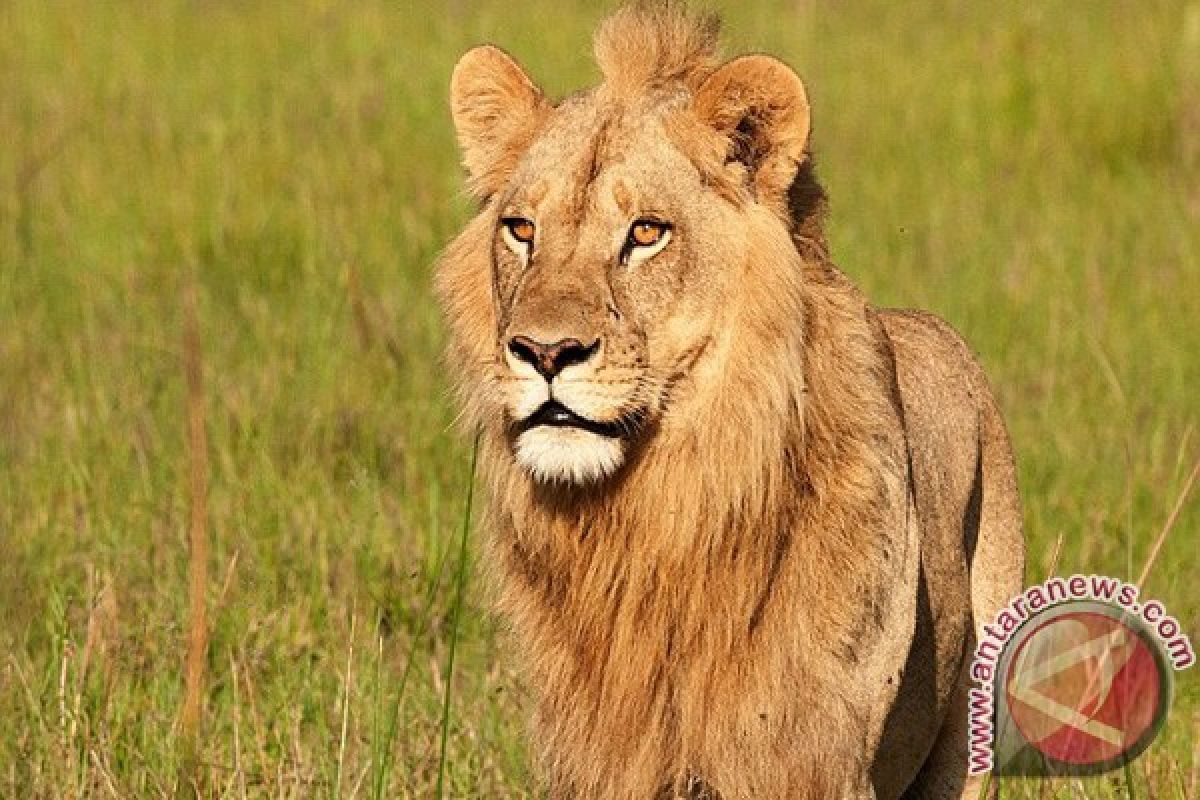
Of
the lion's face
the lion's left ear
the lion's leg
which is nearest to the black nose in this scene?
the lion's face

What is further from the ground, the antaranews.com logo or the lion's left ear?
the lion's left ear

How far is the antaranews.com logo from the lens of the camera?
13.9 ft

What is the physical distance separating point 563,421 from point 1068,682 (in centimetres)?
142

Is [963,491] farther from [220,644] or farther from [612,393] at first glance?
[220,644]

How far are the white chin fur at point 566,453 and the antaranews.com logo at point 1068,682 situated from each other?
1.08 meters

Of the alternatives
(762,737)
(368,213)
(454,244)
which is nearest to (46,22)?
(368,213)

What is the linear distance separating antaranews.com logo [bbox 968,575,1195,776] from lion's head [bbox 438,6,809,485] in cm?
94

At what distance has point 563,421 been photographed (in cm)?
347

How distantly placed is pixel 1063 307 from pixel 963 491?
3.30 metres

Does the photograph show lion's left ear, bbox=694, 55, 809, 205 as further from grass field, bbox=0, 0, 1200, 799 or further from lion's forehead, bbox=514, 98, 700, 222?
grass field, bbox=0, 0, 1200, 799

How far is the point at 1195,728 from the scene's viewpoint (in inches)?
188

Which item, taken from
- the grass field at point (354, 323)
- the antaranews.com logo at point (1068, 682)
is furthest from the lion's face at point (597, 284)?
the antaranews.com logo at point (1068, 682)

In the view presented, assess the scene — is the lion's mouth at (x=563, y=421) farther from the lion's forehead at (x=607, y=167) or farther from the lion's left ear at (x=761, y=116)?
the lion's left ear at (x=761, y=116)

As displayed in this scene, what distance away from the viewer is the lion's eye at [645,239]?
3.66 meters
